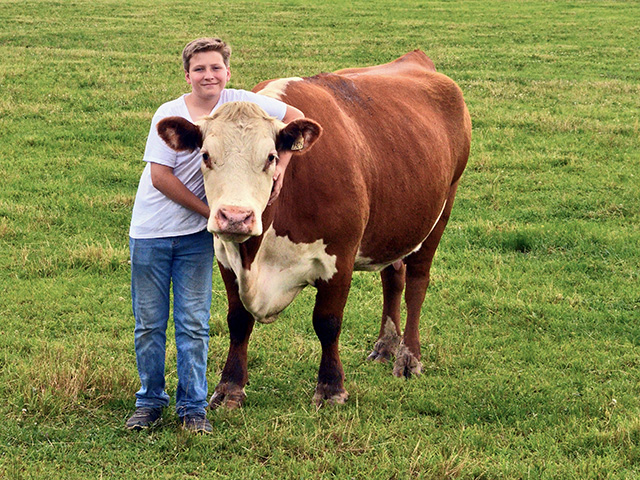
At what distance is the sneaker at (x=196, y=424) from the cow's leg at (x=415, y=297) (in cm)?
184

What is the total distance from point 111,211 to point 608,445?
6.69 metres

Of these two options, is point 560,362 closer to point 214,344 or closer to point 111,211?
point 214,344

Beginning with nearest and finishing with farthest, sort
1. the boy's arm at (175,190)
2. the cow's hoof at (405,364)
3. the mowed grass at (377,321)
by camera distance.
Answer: the boy's arm at (175,190)
the mowed grass at (377,321)
the cow's hoof at (405,364)

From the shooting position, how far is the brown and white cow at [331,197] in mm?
4605

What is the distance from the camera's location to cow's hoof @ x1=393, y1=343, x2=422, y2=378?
6504mm

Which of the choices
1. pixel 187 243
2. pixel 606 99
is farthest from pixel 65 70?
pixel 187 243

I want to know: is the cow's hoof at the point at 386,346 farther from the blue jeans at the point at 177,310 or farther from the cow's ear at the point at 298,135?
the cow's ear at the point at 298,135

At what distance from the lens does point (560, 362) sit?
258 inches

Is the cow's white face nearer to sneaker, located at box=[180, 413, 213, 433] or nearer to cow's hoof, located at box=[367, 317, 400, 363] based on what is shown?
sneaker, located at box=[180, 413, 213, 433]

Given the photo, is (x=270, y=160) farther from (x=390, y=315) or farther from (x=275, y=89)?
(x=390, y=315)

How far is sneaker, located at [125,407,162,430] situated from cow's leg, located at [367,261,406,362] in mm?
2156

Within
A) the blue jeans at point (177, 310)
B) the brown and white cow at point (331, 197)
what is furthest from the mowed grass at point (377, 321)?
the brown and white cow at point (331, 197)

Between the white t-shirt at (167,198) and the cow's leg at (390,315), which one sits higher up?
the white t-shirt at (167,198)

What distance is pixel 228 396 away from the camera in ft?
18.7
